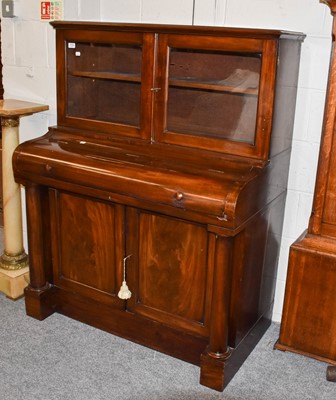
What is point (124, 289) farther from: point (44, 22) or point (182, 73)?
point (44, 22)

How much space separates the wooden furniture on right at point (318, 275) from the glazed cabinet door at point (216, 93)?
10.6 inches

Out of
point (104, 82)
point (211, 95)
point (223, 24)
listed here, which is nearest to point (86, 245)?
point (104, 82)

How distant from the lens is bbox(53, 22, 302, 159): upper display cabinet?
2227 mm

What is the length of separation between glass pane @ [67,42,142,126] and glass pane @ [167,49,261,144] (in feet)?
0.76

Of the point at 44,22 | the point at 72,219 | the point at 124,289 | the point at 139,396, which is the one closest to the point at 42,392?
the point at 139,396

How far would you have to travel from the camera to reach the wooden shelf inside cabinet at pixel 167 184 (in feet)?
7.33

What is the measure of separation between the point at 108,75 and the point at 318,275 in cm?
138

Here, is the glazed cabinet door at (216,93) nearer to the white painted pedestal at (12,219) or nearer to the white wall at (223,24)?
the white wall at (223,24)

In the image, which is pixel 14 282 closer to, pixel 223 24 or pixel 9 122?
pixel 9 122

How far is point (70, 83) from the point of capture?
2746 mm

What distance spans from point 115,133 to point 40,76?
77 centimetres

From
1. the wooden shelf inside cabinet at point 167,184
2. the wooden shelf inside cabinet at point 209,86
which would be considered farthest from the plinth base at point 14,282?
the wooden shelf inside cabinet at point 209,86

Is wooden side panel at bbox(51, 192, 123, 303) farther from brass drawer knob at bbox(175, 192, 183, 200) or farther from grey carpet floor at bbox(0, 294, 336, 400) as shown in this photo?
brass drawer knob at bbox(175, 192, 183, 200)

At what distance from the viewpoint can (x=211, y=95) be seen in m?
2.55
